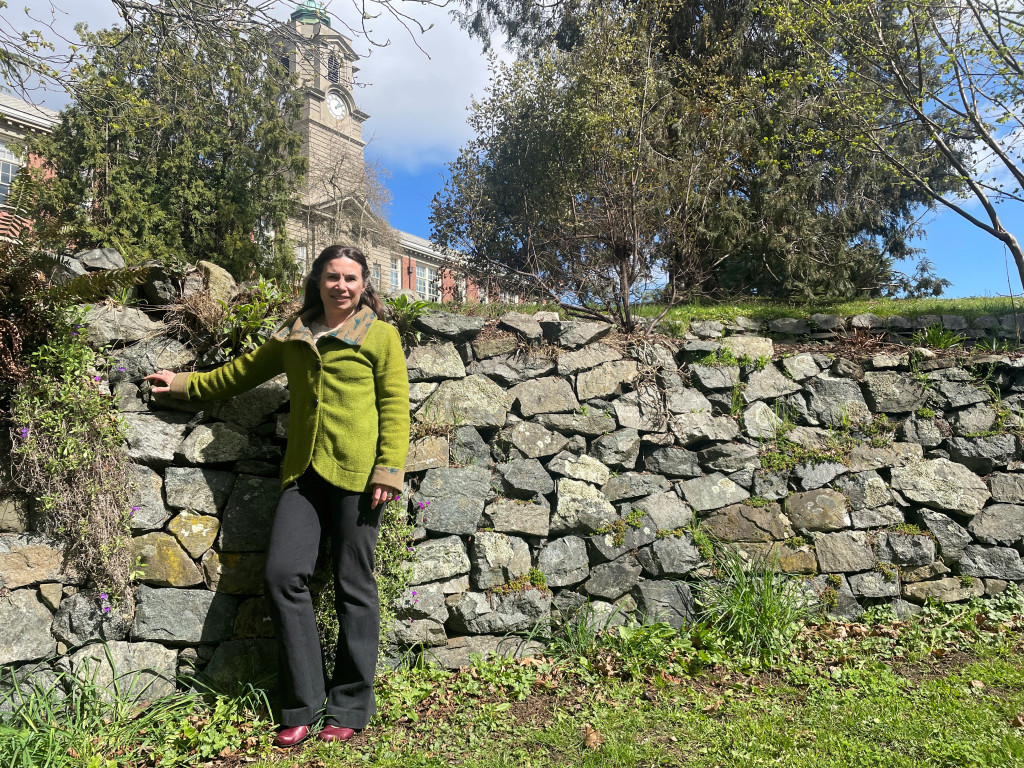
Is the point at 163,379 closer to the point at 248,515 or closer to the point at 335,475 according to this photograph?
the point at 248,515

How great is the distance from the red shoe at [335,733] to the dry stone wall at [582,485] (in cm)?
63

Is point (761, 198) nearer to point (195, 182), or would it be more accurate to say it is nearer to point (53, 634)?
point (195, 182)

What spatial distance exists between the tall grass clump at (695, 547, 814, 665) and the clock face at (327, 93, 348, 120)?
1740 centimetres

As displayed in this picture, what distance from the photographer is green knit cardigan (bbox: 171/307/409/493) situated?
9.90 ft

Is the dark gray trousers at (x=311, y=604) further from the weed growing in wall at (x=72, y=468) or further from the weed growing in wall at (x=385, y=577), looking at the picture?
the weed growing in wall at (x=72, y=468)

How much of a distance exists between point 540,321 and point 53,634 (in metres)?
3.52

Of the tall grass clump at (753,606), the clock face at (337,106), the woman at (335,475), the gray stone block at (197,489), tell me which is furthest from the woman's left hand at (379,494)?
the clock face at (337,106)

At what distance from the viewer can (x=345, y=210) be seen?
15.2 m

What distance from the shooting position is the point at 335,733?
289 centimetres

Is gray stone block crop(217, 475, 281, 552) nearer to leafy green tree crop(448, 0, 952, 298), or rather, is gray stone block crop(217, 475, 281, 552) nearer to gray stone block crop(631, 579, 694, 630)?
gray stone block crop(631, 579, 694, 630)

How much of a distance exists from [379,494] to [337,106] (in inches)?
717

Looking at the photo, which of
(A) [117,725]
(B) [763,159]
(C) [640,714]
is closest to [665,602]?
(C) [640,714]

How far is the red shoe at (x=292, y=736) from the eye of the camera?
2.83 meters

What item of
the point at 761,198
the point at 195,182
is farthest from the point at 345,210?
the point at 761,198
